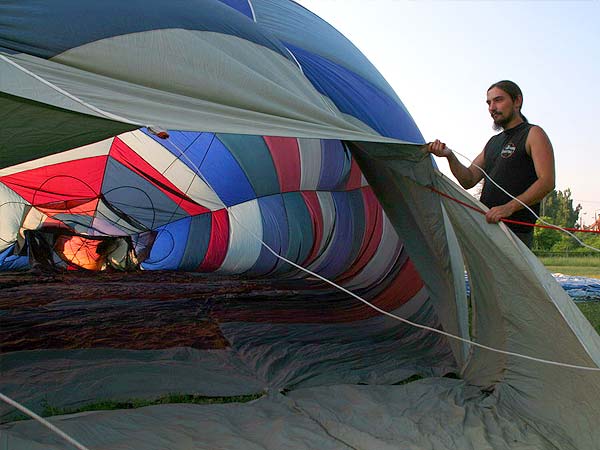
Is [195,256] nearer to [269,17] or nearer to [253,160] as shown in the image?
[253,160]

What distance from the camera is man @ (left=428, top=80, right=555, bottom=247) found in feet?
7.59

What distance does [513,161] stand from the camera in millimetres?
2463

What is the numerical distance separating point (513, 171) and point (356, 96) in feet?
2.77

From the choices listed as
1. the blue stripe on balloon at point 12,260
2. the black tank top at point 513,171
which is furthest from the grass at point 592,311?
the blue stripe on balloon at point 12,260

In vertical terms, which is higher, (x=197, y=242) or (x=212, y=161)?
(x=212, y=161)

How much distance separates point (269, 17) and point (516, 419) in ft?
7.02

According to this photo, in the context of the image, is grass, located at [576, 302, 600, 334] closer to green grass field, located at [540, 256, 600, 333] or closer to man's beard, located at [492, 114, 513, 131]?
man's beard, located at [492, 114, 513, 131]

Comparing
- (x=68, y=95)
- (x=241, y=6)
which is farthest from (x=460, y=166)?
(x=68, y=95)

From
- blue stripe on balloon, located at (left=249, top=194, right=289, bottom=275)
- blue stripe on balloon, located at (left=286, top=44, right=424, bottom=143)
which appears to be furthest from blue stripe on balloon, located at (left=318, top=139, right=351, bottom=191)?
blue stripe on balloon, located at (left=249, top=194, right=289, bottom=275)

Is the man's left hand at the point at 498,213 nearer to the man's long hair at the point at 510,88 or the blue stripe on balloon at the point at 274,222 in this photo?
the man's long hair at the point at 510,88

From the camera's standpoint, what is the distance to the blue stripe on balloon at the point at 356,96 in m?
2.80

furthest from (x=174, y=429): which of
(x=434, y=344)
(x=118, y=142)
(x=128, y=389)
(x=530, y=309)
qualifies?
(x=118, y=142)

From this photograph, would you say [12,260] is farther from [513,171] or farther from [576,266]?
[576,266]

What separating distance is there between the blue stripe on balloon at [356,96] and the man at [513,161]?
571mm
